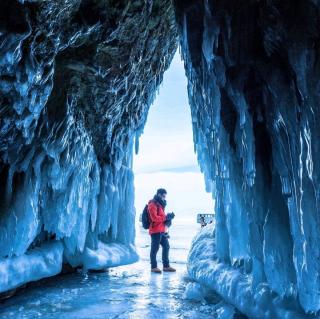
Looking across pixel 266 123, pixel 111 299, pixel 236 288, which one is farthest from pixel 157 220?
pixel 266 123

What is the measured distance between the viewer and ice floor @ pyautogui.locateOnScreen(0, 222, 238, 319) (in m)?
5.18

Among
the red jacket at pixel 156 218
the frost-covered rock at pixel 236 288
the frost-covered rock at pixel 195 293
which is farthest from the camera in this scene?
the red jacket at pixel 156 218

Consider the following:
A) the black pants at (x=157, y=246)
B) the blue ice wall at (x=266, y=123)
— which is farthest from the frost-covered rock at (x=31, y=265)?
the blue ice wall at (x=266, y=123)

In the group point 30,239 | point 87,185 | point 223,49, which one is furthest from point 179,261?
point 223,49

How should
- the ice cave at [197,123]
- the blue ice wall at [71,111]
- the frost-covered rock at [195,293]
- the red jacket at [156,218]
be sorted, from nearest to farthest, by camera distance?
the ice cave at [197,123] → the blue ice wall at [71,111] → the frost-covered rock at [195,293] → the red jacket at [156,218]

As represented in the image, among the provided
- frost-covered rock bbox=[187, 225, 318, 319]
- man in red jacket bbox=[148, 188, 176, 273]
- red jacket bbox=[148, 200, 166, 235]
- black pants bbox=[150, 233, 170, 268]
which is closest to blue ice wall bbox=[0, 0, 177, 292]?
black pants bbox=[150, 233, 170, 268]

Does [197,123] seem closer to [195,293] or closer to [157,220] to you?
[195,293]

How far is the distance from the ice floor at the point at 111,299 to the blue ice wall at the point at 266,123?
1.01 m

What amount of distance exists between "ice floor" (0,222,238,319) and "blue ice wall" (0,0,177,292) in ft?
1.54

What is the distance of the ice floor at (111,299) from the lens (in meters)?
5.18

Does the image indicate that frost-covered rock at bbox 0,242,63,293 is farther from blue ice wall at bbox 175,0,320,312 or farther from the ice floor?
blue ice wall at bbox 175,0,320,312

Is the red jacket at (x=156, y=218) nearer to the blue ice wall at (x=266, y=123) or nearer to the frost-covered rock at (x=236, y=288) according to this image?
the frost-covered rock at (x=236, y=288)

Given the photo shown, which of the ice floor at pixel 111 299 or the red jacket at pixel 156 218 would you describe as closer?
the ice floor at pixel 111 299

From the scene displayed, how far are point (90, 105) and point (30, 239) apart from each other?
2.79 m
